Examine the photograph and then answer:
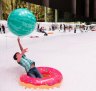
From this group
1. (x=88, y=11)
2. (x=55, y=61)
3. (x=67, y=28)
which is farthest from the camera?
(x=88, y=11)

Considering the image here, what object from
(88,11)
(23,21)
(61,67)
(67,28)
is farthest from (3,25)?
(88,11)

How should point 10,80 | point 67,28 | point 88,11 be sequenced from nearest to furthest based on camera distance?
point 10,80 < point 67,28 < point 88,11

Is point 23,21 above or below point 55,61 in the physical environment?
above

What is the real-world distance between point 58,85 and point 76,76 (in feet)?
2.67

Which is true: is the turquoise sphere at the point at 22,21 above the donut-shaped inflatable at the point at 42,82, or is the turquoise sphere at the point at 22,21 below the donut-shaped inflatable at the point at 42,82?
above

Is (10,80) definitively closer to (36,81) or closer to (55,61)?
(36,81)

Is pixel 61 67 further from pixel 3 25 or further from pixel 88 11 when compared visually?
pixel 88 11

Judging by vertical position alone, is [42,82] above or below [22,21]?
below

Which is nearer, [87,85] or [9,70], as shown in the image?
[87,85]

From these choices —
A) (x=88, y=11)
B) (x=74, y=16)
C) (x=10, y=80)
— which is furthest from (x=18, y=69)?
(x=88, y=11)

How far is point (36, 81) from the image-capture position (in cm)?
436

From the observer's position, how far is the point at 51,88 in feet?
13.9

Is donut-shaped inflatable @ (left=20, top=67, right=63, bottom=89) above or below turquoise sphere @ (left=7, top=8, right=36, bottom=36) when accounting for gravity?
below

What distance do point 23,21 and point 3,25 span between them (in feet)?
43.6
